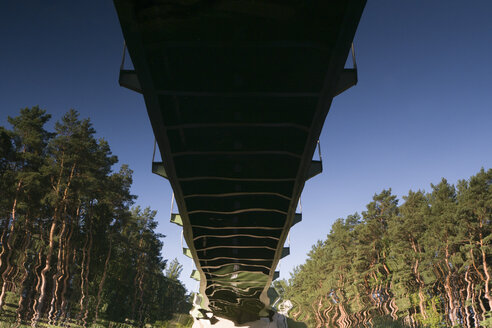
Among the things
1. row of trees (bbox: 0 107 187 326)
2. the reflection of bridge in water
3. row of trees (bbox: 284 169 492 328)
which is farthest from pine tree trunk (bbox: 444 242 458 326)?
row of trees (bbox: 0 107 187 326)

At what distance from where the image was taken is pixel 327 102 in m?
4.12

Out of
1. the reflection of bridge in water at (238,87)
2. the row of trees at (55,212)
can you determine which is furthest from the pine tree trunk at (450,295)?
the row of trees at (55,212)

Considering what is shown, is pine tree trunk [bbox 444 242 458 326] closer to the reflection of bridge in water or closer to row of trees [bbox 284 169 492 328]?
row of trees [bbox 284 169 492 328]

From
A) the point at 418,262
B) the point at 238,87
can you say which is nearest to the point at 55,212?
the point at 238,87

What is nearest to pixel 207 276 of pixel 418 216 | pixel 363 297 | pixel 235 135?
pixel 235 135

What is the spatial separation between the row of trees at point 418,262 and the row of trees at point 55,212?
96.3ft

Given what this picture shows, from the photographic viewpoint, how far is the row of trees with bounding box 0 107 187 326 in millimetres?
24094

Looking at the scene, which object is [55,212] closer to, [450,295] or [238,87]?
[238,87]

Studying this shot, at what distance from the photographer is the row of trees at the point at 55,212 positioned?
2409cm

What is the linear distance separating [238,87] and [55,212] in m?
27.8

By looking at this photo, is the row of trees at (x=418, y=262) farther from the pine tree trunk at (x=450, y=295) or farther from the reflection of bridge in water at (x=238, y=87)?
the reflection of bridge in water at (x=238, y=87)

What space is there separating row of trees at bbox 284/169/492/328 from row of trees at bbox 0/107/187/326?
1156 inches

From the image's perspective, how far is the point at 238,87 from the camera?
4.14 metres

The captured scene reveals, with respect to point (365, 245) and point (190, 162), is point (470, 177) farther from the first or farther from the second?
point (190, 162)
